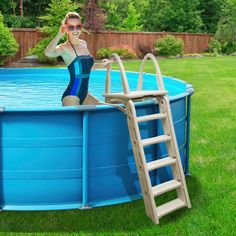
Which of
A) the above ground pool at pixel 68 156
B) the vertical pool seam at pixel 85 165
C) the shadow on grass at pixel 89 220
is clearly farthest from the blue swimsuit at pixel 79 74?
the shadow on grass at pixel 89 220

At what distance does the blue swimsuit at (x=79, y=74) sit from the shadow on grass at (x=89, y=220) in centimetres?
174

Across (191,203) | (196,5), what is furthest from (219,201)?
(196,5)

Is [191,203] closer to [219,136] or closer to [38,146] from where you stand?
[38,146]

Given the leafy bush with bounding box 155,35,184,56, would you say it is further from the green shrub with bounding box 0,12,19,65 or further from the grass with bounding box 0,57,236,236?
the grass with bounding box 0,57,236,236

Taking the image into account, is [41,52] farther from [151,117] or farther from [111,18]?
[151,117]

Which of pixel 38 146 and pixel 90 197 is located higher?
pixel 38 146

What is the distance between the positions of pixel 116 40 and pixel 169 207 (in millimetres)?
26140

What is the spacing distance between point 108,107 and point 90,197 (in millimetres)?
1019

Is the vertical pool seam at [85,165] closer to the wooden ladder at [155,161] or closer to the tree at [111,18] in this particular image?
the wooden ladder at [155,161]

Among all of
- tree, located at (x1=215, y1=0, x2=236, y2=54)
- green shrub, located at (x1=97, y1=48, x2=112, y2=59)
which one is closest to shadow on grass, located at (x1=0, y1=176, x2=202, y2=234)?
green shrub, located at (x1=97, y1=48, x2=112, y2=59)

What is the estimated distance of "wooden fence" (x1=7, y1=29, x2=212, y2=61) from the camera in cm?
2559

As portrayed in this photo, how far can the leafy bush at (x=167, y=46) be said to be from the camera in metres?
31.9

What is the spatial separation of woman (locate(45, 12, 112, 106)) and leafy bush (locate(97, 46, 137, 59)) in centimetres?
2148

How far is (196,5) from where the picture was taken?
4366 cm
